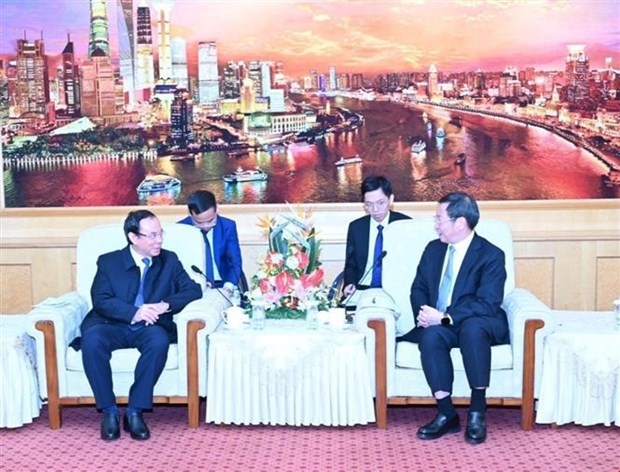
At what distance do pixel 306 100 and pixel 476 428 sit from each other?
3039mm

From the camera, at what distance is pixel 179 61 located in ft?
20.6

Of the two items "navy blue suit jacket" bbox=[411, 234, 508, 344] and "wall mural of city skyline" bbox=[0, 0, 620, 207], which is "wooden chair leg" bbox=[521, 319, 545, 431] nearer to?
"navy blue suit jacket" bbox=[411, 234, 508, 344]

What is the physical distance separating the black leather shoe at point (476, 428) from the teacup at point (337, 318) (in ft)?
2.43

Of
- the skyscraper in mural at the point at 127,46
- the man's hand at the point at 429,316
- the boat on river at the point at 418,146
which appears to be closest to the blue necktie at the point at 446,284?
the man's hand at the point at 429,316

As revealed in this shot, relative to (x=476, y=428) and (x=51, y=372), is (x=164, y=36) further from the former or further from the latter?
(x=476, y=428)

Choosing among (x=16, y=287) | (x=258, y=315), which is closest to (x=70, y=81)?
(x=16, y=287)

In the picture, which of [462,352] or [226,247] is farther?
[226,247]

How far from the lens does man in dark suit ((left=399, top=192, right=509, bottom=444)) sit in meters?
4.15

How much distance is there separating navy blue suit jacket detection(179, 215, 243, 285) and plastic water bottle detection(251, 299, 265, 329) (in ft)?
2.98

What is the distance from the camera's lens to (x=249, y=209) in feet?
20.5

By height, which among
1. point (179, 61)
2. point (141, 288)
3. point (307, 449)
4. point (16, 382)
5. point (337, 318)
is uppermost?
point (179, 61)

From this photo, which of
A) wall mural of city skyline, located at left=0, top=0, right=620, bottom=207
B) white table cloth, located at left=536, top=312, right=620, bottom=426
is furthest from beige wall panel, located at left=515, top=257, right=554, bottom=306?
white table cloth, located at left=536, top=312, right=620, bottom=426

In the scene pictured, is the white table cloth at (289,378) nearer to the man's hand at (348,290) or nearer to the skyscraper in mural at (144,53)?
the man's hand at (348,290)

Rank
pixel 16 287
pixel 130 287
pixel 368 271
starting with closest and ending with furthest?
pixel 130 287 < pixel 368 271 < pixel 16 287
